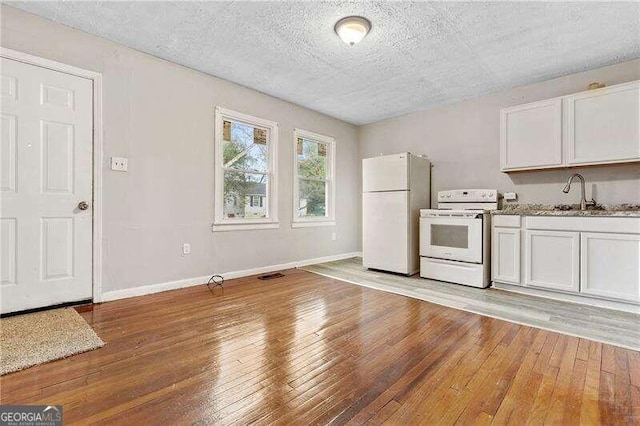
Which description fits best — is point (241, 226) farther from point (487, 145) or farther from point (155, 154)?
point (487, 145)

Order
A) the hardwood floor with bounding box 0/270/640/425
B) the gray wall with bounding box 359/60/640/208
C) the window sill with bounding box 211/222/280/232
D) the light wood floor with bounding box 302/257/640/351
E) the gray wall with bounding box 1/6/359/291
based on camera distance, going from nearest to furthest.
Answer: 1. the hardwood floor with bounding box 0/270/640/425
2. the light wood floor with bounding box 302/257/640/351
3. the gray wall with bounding box 1/6/359/291
4. the gray wall with bounding box 359/60/640/208
5. the window sill with bounding box 211/222/280/232

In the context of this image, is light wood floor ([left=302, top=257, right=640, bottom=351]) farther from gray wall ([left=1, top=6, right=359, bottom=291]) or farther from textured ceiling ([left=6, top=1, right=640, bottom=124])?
textured ceiling ([left=6, top=1, right=640, bottom=124])

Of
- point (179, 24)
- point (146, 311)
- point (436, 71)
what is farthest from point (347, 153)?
point (146, 311)

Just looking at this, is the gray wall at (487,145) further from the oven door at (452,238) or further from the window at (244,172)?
the window at (244,172)

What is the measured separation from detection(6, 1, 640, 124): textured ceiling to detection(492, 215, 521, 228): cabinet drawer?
1.65 m

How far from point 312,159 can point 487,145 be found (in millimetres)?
2581

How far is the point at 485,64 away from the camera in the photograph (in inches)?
126

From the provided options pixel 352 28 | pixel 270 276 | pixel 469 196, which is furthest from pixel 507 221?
pixel 270 276

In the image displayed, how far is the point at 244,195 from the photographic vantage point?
397cm

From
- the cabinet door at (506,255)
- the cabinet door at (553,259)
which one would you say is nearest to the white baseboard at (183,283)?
the cabinet door at (506,255)

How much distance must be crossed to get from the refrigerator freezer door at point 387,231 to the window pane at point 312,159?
3.38ft

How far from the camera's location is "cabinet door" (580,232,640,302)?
2.61 m

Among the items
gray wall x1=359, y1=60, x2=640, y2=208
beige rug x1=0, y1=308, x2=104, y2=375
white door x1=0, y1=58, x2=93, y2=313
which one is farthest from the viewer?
gray wall x1=359, y1=60, x2=640, y2=208

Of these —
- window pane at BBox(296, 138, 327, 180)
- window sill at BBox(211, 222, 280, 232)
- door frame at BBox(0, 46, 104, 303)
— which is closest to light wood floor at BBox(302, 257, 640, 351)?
window sill at BBox(211, 222, 280, 232)
